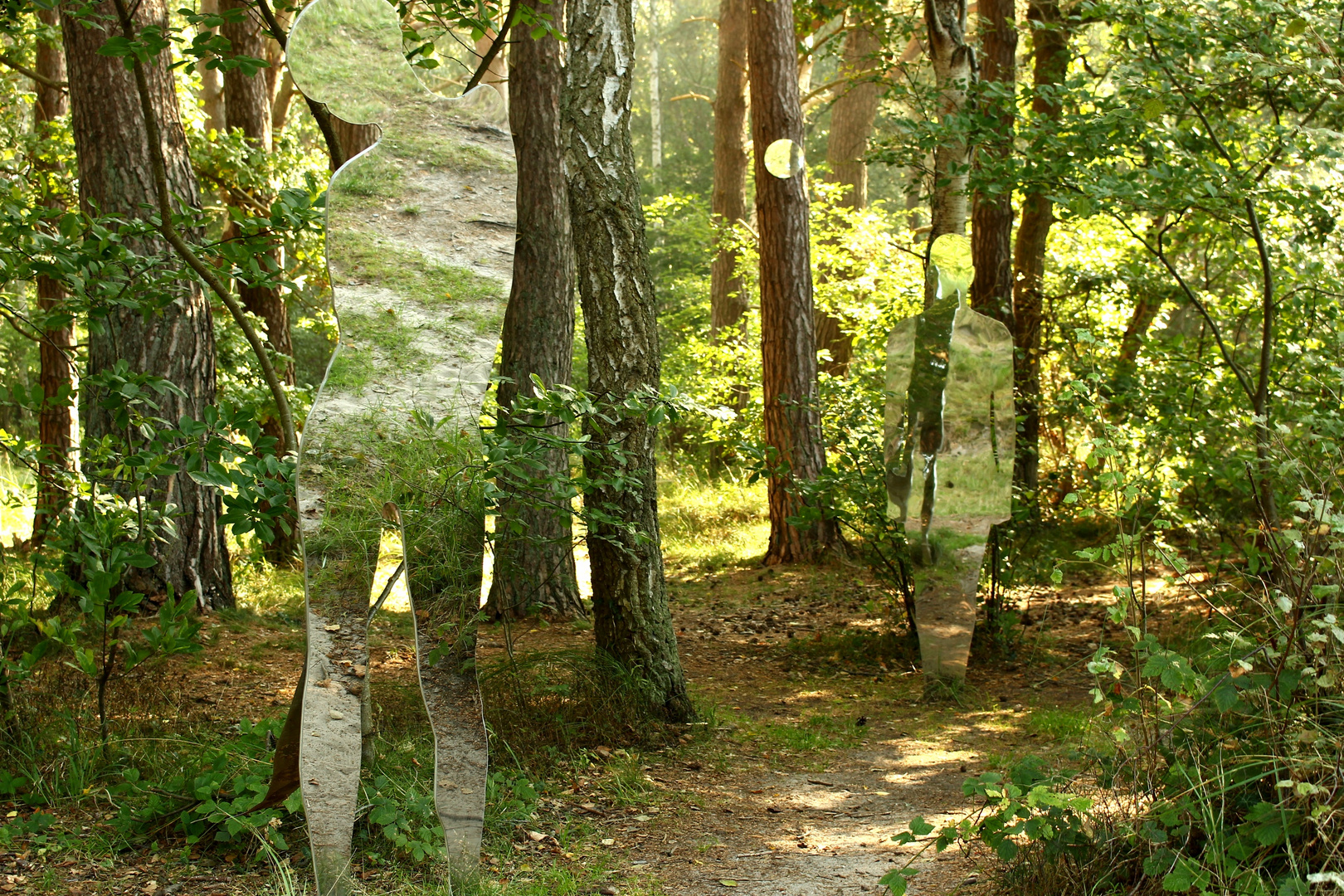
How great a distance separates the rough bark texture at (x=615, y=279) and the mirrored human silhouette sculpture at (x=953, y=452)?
1952 mm

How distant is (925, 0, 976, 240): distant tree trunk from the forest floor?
9.87ft

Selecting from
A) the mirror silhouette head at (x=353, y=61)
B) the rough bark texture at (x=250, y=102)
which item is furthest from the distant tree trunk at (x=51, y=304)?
the mirror silhouette head at (x=353, y=61)

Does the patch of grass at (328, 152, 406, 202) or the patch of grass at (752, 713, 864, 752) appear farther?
the patch of grass at (752, 713, 864, 752)

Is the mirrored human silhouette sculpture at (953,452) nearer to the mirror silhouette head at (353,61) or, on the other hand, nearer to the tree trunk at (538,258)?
the tree trunk at (538,258)

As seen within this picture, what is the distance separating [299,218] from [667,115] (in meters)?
29.1

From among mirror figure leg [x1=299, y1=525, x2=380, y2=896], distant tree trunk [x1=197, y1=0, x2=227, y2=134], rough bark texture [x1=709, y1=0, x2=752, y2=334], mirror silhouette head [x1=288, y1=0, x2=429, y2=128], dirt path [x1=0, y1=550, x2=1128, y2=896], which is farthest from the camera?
rough bark texture [x1=709, y1=0, x2=752, y2=334]

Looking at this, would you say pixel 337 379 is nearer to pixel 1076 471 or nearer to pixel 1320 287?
pixel 1320 287

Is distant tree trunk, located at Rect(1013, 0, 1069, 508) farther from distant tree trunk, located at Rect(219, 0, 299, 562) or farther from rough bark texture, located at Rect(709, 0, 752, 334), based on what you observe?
distant tree trunk, located at Rect(219, 0, 299, 562)

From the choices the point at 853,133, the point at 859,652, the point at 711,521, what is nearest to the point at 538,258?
the point at 859,652

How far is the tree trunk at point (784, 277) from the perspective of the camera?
383 inches

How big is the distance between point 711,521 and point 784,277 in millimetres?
3483

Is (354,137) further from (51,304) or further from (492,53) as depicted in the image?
(492,53)

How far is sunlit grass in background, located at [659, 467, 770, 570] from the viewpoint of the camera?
35.5 ft

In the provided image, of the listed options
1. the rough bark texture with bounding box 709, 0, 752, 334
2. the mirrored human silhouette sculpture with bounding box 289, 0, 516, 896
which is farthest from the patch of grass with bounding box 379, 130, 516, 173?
the rough bark texture with bounding box 709, 0, 752, 334
